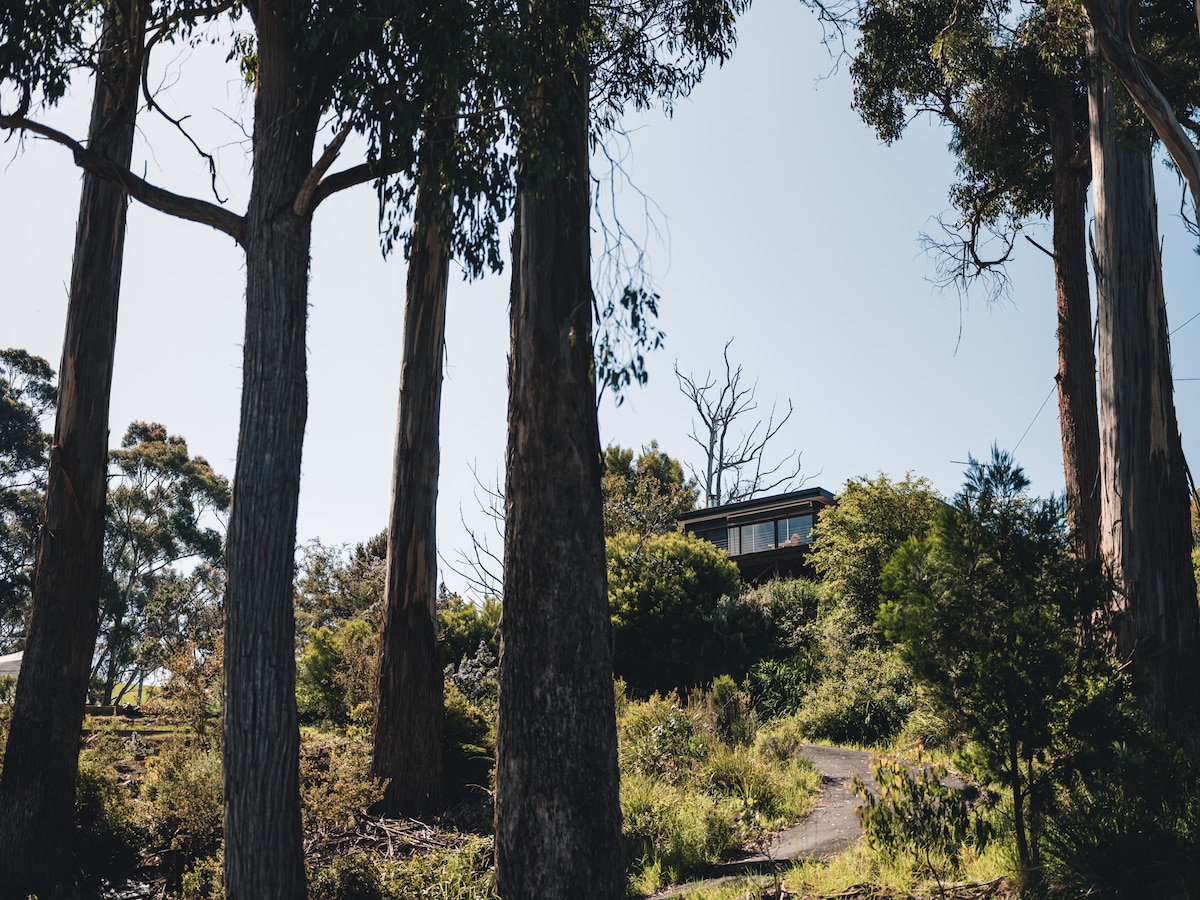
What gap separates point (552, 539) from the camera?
20.7 ft

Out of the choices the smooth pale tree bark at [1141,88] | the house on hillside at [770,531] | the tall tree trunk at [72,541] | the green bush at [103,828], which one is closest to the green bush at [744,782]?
the green bush at [103,828]

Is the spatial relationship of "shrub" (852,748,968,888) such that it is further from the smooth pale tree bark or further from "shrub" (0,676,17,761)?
"shrub" (0,676,17,761)

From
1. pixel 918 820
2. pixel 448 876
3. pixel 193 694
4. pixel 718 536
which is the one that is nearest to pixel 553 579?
pixel 448 876

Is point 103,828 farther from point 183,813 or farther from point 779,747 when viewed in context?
point 779,747

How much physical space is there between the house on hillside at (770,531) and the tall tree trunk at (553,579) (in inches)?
761

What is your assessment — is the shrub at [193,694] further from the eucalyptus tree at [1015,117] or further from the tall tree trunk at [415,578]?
the eucalyptus tree at [1015,117]

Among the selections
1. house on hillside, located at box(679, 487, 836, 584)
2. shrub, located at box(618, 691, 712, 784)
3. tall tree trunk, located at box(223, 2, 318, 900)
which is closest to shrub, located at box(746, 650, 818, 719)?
shrub, located at box(618, 691, 712, 784)

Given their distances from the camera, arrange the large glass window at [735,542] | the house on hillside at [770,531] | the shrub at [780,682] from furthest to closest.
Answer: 1. the large glass window at [735,542]
2. the house on hillside at [770,531]
3. the shrub at [780,682]

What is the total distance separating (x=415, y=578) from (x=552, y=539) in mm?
4797

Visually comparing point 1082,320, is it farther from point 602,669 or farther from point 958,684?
point 602,669

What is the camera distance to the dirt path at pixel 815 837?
749 centimetres

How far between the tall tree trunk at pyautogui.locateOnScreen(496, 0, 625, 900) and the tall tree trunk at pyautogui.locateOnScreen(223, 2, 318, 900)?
1502mm

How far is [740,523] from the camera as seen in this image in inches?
1106

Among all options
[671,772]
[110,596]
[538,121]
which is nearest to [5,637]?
[110,596]
